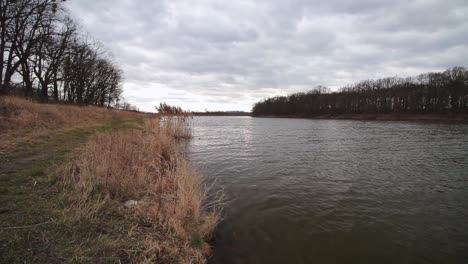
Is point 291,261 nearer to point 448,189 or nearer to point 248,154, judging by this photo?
point 448,189

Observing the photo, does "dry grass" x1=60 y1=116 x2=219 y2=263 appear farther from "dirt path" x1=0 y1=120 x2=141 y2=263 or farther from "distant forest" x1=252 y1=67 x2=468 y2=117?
"distant forest" x1=252 y1=67 x2=468 y2=117

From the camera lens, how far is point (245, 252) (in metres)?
3.66

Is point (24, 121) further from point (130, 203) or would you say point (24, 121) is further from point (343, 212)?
point (343, 212)

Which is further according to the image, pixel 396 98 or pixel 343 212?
pixel 396 98

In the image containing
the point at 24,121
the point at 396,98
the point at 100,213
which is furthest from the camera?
the point at 396,98

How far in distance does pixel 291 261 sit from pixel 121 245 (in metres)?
2.71

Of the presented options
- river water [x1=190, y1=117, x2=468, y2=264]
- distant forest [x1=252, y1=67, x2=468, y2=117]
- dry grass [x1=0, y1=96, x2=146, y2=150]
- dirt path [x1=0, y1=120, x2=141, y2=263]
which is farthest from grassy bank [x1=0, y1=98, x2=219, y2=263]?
distant forest [x1=252, y1=67, x2=468, y2=117]

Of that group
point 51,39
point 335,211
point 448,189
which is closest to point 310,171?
point 335,211

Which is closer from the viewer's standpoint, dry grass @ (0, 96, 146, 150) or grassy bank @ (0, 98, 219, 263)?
grassy bank @ (0, 98, 219, 263)

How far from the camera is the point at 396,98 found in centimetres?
6381

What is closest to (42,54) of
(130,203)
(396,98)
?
(130,203)

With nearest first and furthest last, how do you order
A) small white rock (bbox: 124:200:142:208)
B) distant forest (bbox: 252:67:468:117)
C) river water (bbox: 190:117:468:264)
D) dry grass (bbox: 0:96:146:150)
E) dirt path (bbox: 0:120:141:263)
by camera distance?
dirt path (bbox: 0:120:141:263) → river water (bbox: 190:117:468:264) → small white rock (bbox: 124:200:142:208) → dry grass (bbox: 0:96:146:150) → distant forest (bbox: 252:67:468:117)

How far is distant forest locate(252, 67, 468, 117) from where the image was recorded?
51.8 m

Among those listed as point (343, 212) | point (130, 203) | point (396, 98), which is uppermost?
point (396, 98)
